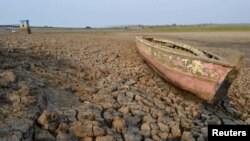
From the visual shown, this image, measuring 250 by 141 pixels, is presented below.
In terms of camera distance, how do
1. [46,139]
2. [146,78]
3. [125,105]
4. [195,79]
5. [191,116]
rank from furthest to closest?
[146,78] → [195,79] → [191,116] → [125,105] → [46,139]

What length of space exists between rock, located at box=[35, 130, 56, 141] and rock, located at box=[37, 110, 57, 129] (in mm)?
149

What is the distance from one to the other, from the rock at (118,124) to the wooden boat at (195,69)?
120 inches

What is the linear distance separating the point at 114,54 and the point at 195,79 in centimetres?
458

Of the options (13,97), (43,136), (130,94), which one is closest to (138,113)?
(130,94)

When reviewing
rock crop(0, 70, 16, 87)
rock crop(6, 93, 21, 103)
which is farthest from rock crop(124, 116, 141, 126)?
rock crop(0, 70, 16, 87)

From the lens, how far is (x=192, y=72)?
809cm

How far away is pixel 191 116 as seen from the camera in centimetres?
714

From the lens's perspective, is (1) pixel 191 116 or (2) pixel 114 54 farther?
(2) pixel 114 54

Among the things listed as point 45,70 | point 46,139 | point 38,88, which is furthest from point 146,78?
point 46,139

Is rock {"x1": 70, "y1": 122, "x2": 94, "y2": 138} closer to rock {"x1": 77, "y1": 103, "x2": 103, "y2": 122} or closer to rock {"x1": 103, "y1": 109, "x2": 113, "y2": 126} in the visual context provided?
rock {"x1": 77, "y1": 103, "x2": 103, "y2": 122}

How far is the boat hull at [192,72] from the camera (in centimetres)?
747

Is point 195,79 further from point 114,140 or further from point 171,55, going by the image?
point 114,140

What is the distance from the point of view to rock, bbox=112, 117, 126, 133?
545cm

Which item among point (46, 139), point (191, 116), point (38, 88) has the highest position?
point (38, 88)
